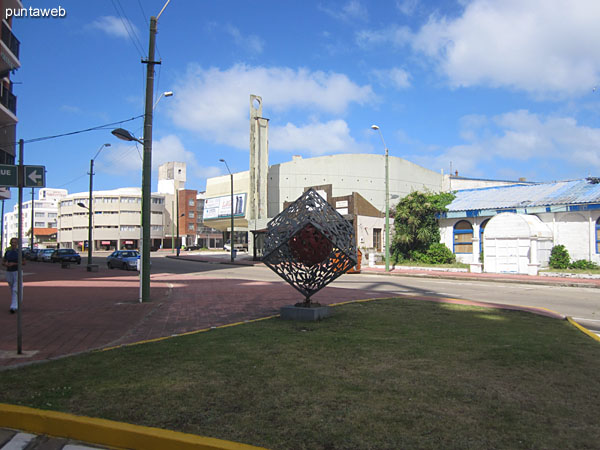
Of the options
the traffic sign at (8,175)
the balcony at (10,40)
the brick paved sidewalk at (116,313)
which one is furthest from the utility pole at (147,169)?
the balcony at (10,40)

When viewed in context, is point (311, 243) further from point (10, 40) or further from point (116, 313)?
point (10, 40)

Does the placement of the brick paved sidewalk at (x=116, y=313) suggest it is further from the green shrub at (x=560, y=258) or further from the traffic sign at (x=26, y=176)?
the green shrub at (x=560, y=258)

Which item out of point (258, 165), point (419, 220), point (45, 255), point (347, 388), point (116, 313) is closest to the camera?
point (347, 388)

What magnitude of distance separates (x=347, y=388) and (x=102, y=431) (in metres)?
2.39

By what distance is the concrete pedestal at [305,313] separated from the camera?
9.59 metres

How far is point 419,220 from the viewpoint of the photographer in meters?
34.2

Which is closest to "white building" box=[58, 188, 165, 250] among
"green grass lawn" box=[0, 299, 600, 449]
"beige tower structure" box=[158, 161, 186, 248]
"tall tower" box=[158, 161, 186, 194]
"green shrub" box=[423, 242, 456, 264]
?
"beige tower structure" box=[158, 161, 186, 248]

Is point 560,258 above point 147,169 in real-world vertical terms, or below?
below

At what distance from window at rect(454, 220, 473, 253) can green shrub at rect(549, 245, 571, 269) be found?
19.5 feet

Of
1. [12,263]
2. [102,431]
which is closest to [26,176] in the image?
[102,431]

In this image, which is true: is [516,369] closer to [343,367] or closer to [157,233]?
[343,367]

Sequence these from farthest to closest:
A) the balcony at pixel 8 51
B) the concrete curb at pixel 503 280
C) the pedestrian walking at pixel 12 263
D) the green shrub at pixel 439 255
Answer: the green shrub at pixel 439 255
the balcony at pixel 8 51
the concrete curb at pixel 503 280
the pedestrian walking at pixel 12 263

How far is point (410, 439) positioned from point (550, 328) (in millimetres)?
6391

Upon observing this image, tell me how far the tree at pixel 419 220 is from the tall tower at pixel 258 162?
27017 millimetres
